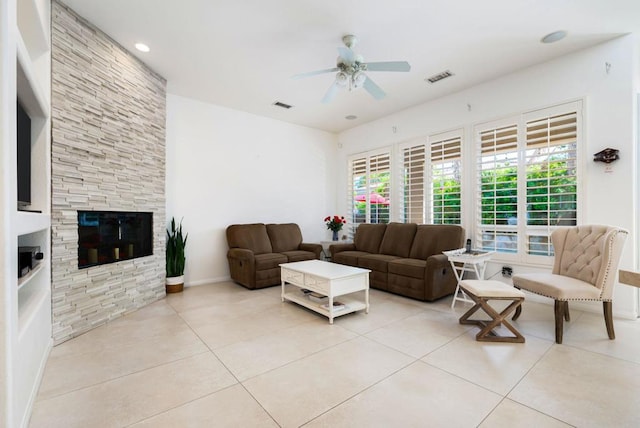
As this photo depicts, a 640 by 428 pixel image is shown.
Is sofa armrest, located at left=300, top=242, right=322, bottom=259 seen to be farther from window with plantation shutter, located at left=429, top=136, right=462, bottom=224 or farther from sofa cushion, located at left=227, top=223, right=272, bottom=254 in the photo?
window with plantation shutter, located at left=429, top=136, right=462, bottom=224

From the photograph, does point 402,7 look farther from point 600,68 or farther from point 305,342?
point 305,342

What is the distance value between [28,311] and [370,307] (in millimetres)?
3083

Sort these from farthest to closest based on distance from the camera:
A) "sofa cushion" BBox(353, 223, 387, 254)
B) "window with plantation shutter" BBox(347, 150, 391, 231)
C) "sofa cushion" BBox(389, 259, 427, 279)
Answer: "window with plantation shutter" BBox(347, 150, 391, 231), "sofa cushion" BBox(353, 223, 387, 254), "sofa cushion" BBox(389, 259, 427, 279)

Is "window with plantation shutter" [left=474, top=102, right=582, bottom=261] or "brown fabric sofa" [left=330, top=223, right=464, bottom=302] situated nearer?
"window with plantation shutter" [left=474, top=102, right=582, bottom=261]

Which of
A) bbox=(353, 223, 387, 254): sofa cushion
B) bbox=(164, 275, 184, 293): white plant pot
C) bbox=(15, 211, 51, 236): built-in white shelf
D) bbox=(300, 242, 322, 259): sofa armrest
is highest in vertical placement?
bbox=(15, 211, 51, 236): built-in white shelf

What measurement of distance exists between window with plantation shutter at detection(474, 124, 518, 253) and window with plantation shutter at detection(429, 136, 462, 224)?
331mm

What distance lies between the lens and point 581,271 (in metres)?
2.86

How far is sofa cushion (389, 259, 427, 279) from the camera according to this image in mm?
3768

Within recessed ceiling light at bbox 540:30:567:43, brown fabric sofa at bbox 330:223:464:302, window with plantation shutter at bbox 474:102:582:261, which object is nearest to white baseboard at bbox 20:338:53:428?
brown fabric sofa at bbox 330:223:464:302

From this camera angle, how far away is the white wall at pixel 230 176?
4633mm

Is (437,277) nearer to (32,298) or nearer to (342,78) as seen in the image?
(342,78)

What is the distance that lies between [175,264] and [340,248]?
267 cm

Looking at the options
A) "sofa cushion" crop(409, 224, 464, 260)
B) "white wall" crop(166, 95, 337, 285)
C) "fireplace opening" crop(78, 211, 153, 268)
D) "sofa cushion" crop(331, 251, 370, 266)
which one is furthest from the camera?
"sofa cushion" crop(331, 251, 370, 266)

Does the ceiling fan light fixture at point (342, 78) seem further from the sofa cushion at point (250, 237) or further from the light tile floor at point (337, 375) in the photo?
the sofa cushion at point (250, 237)
